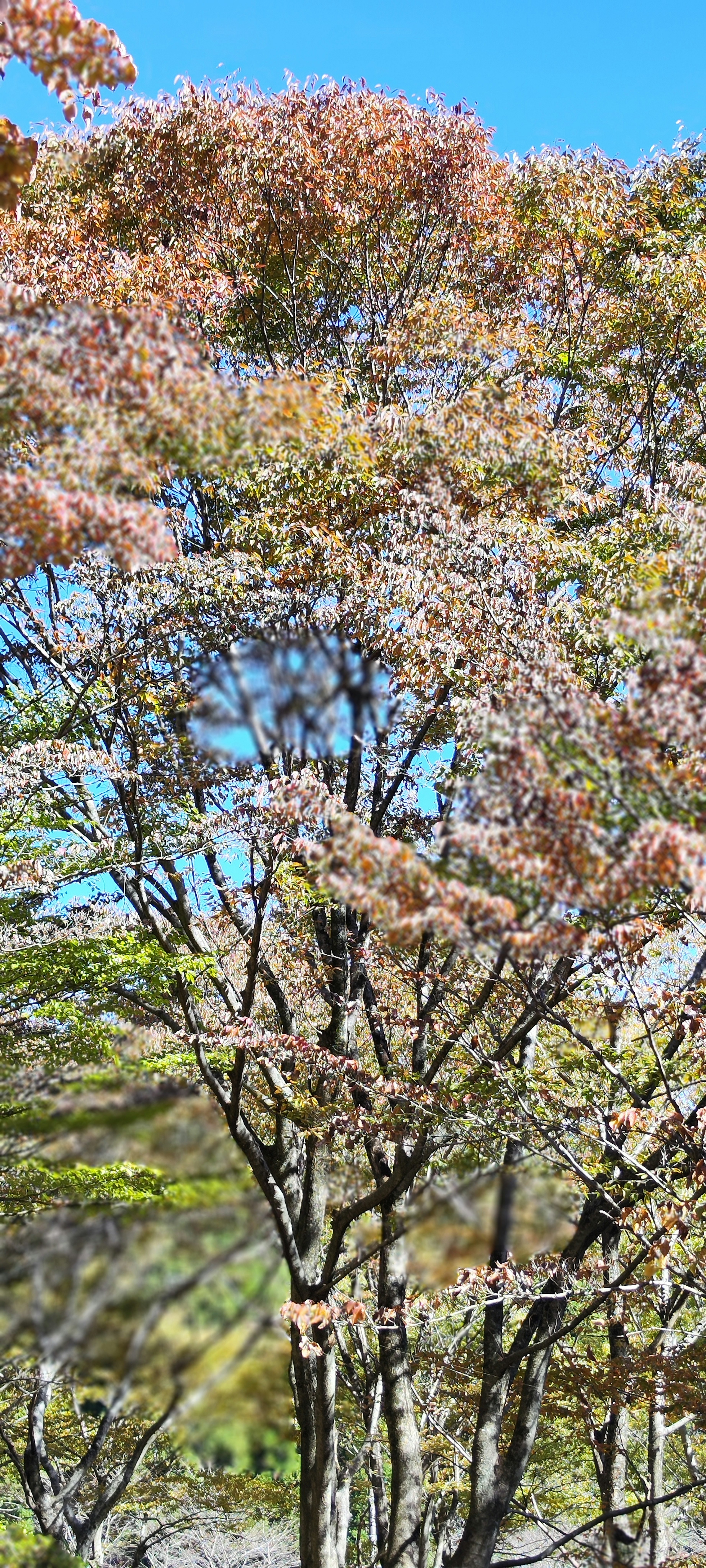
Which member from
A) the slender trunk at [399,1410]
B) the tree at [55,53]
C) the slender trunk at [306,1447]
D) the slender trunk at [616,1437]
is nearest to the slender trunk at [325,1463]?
the slender trunk at [306,1447]

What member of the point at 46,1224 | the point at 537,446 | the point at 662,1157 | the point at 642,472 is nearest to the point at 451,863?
the point at 46,1224

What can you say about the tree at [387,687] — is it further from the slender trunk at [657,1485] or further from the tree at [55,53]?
the tree at [55,53]

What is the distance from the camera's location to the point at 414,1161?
7.00 m

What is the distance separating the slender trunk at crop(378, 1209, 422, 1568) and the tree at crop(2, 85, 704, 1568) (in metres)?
0.03

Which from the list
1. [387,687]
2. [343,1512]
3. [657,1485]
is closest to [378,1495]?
[343,1512]

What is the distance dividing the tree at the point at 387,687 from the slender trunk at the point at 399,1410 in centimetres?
3

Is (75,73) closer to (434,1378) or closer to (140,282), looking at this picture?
(140,282)

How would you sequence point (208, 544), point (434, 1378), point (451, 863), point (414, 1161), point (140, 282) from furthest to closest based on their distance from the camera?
point (434, 1378), point (208, 544), point (140, 282), point (414, 1161), point (451, 863)

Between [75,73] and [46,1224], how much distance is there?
4.30 m

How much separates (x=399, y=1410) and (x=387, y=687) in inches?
228

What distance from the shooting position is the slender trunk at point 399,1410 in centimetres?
789

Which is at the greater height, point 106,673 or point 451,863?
point 106,673

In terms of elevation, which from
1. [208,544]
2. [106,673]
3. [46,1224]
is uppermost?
[208,544]

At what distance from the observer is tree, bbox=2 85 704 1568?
6258 mm
